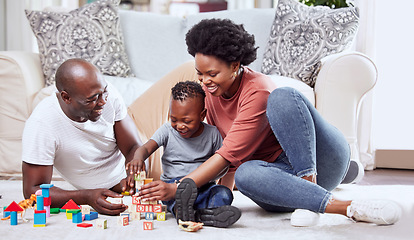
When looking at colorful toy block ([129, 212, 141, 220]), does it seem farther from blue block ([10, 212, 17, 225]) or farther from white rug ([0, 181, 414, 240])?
blue block ([10, 212, 17, 225])

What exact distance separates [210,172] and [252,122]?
0.78 ft

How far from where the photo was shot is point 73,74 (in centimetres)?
183

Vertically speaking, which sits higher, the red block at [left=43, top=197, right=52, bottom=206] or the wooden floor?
the red block at [left=43, top=197, right=52, bottom=206]

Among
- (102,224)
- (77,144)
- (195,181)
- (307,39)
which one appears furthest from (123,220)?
A: (307,39)

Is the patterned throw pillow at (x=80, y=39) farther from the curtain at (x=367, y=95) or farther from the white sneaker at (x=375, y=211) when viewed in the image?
the white sneaker at (x=375, y=211)

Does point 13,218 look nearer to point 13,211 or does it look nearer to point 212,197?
point 13,211

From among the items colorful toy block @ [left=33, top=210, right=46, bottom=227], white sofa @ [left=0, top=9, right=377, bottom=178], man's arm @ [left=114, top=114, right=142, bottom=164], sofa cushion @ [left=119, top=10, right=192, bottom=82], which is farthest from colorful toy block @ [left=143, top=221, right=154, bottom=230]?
sofa cushion @ [left=119, top=10, right=192, bottom=82]

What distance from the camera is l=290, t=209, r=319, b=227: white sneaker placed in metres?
1.62

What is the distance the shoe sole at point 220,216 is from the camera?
1.61 meters

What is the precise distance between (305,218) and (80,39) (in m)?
2.29

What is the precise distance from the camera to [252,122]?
1.70 m

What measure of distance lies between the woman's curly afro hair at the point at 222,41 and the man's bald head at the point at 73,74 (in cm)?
41

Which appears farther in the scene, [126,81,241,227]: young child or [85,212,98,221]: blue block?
[85,212,98,221]: blue block

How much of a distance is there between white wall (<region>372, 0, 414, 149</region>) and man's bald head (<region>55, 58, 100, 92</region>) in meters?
2.59
